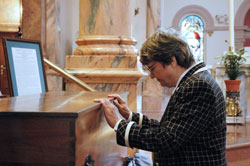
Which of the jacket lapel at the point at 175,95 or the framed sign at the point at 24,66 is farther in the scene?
the framed sign at the point at 24,66

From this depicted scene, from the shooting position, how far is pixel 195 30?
1831cm

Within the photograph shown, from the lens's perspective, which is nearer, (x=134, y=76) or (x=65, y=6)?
(x=134, y=76)

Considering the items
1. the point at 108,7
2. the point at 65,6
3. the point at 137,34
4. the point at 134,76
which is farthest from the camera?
the point at 137,34

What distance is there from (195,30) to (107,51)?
1558 cm

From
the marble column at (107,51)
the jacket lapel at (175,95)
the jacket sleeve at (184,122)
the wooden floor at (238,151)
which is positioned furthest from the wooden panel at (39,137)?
the wooden floor at (238,151)

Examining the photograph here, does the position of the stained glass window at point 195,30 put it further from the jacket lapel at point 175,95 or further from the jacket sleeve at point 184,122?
the jacket sleeve at point 184,122

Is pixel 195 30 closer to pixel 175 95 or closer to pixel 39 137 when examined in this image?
pixel 175 95

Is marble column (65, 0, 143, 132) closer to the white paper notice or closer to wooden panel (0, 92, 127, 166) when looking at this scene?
the white paper notice

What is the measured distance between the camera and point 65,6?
17.8 feet

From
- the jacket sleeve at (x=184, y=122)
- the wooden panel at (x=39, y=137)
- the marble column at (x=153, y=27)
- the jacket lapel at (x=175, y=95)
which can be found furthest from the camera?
the marble column at (x=153, y=27)

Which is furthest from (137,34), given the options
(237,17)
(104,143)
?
(237,17)

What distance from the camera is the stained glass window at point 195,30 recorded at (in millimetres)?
18047

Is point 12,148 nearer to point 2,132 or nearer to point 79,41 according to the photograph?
point 2,132

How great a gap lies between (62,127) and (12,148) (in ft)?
0.59
